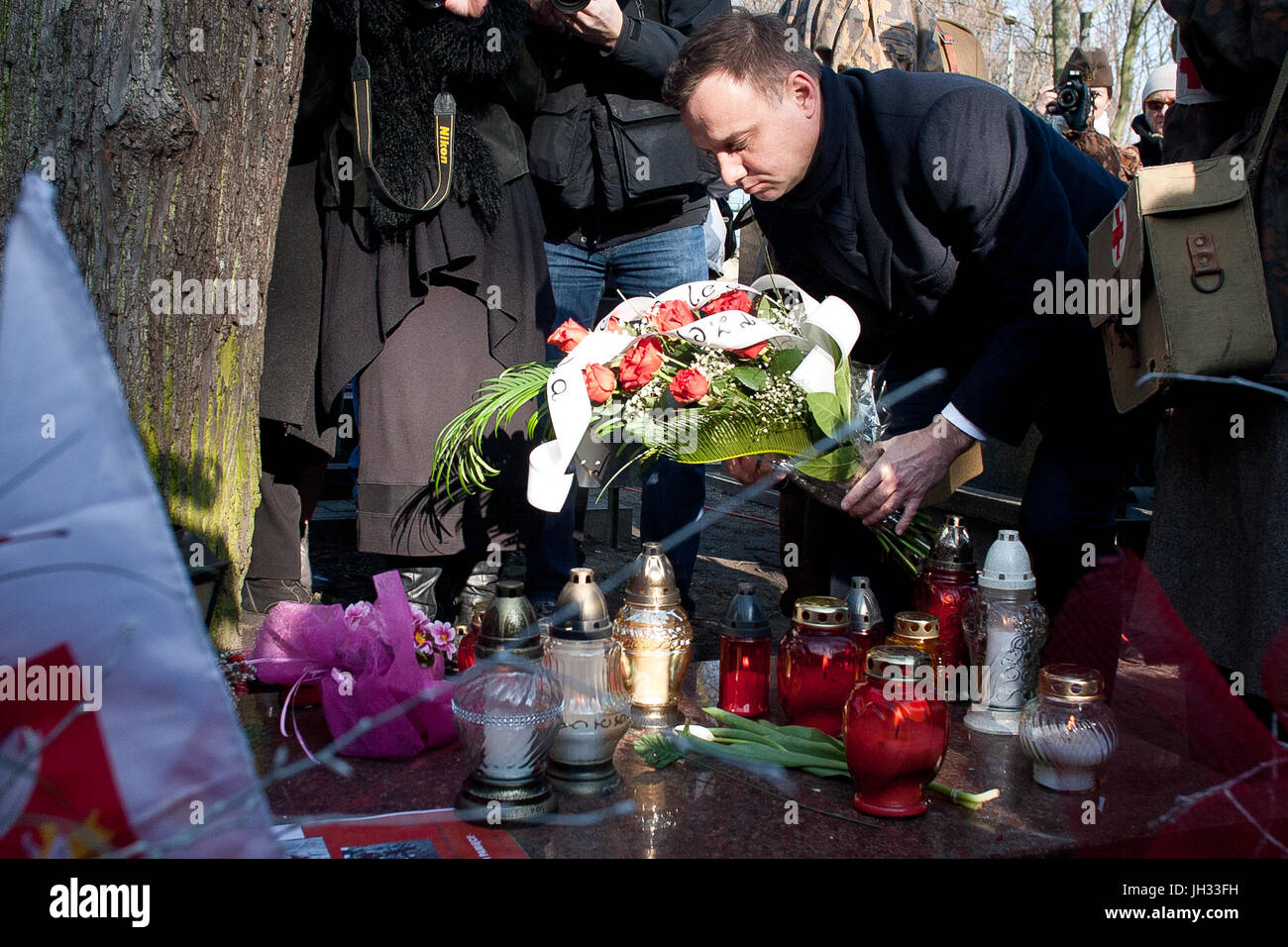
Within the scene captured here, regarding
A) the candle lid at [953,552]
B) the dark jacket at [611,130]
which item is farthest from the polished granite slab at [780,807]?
the dark jacket at [611,130]

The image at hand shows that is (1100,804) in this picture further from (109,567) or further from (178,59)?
(178,59)

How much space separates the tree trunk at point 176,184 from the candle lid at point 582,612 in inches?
28.1

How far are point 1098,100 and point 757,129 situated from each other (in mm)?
4270

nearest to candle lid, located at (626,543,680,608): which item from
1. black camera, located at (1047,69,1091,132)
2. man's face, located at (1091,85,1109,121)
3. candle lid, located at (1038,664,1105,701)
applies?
candle lid, located at (1038,664,1105,701)

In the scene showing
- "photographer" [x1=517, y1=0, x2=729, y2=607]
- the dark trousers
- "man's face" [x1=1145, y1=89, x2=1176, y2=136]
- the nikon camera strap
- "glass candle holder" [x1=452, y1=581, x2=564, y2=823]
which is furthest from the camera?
"man's face" [x1=1145, y1=89, x2=1176, y2=136]

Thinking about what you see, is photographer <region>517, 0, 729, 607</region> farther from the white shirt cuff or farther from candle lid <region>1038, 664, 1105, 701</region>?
candle lid <region>1038, 664, 1105, 701</region>

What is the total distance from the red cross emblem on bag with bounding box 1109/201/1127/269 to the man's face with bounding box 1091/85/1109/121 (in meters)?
3.89

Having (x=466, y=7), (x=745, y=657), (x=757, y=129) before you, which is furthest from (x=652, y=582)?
(x=466, y=7)

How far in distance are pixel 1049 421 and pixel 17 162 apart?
2326mm

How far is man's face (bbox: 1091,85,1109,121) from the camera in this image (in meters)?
5.87

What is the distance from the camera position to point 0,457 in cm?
105

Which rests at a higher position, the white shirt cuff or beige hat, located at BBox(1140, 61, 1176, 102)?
beige hat, located at BBox(1140, 61, 1176, 102)

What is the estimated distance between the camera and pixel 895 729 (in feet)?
5.82

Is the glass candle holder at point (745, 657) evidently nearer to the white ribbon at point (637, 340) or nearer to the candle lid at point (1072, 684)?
the white ribbon at point (637, 340)
